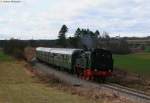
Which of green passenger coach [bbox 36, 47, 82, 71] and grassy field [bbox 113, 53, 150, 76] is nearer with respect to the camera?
green passenger coach [bbox 36, 47, 82, 71]

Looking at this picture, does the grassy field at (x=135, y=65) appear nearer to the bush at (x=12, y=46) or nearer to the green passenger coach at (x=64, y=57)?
the green passenger coach at (x=64, y=57)

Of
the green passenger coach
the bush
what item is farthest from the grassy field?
the bush

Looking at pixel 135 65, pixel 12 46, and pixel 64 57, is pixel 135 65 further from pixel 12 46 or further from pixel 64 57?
pixel 12 46

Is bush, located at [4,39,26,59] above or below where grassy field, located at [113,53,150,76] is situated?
above

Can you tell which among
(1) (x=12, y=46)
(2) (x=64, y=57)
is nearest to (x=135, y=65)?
(2) (x=64, y=57)

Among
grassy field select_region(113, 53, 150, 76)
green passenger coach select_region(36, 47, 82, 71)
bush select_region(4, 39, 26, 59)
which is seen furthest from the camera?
bush select_region(4, 39, 26, 59)

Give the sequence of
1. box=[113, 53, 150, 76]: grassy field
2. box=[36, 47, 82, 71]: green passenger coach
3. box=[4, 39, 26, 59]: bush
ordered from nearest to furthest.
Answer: box=[36, 47, 82, 71]: green passenger coach, box=[113, 53, 150, 76]: grassy field, box=[4, 39, 26, 59]: bush

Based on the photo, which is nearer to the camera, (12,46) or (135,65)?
(135,65)

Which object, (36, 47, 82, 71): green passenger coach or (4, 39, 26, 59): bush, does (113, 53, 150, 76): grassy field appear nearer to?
(36, 47, 82, 71): green passenger coach

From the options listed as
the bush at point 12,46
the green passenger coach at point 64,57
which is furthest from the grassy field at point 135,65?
the bush at point 12,46

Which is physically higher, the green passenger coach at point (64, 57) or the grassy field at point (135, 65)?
the green passenger coach at point (64, 57)

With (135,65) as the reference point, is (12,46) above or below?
above

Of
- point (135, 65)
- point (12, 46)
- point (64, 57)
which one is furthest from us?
point (12, 46)

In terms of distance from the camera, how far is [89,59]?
39344mm
